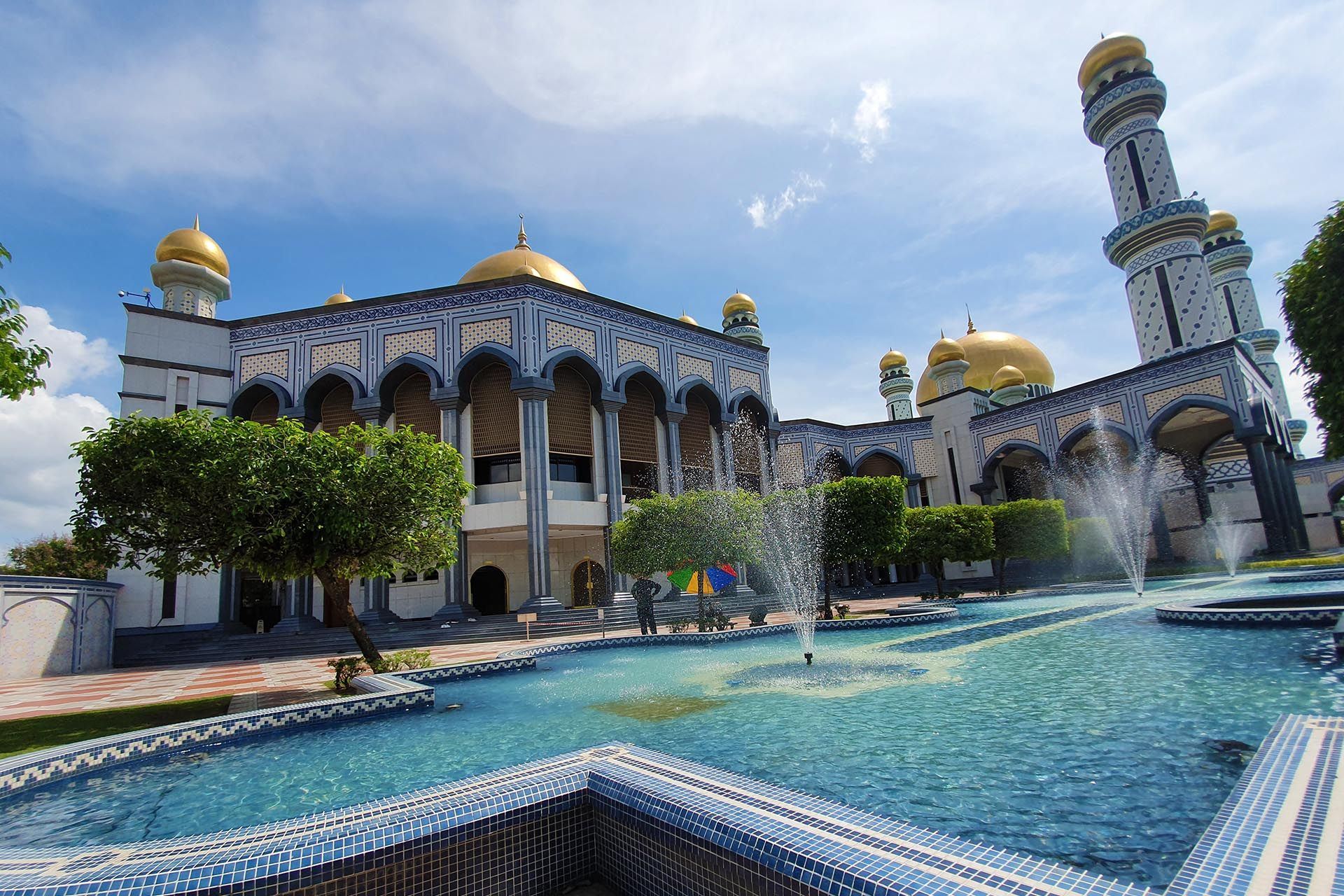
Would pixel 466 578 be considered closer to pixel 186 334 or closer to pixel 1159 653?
pixel 186 334

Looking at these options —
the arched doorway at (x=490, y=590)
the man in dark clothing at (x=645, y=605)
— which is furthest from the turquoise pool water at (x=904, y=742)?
the arched doorway at (x=490, y=590)

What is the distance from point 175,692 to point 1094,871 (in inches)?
444

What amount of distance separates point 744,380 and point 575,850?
22.4m

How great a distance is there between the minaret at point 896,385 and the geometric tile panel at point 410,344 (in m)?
31.0

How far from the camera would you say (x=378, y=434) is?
9039mm

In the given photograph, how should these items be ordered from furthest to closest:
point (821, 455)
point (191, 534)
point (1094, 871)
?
point (821, 455) < point (191, 534) < point (1094, 871)

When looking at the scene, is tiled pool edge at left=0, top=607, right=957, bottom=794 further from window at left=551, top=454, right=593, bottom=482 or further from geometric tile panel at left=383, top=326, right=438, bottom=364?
window at left=551, top=454, right=593, bottom=482

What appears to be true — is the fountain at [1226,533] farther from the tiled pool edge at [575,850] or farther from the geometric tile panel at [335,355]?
the geometric tile panel at [335,355]

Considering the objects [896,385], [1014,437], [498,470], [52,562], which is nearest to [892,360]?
[896,385]

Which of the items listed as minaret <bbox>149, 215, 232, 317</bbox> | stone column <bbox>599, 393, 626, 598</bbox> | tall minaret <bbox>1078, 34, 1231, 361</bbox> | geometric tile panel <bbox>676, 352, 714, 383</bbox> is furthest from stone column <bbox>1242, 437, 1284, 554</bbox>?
minaret <bbox>149, 215, 232, 317</bbox>

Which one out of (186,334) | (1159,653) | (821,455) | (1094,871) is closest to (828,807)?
(1094,871)

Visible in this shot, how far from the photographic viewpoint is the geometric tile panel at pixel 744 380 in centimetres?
2430

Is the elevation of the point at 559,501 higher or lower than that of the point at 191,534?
higher

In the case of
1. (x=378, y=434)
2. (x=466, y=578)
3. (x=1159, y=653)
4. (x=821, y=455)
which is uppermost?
(x=821, y=455)
